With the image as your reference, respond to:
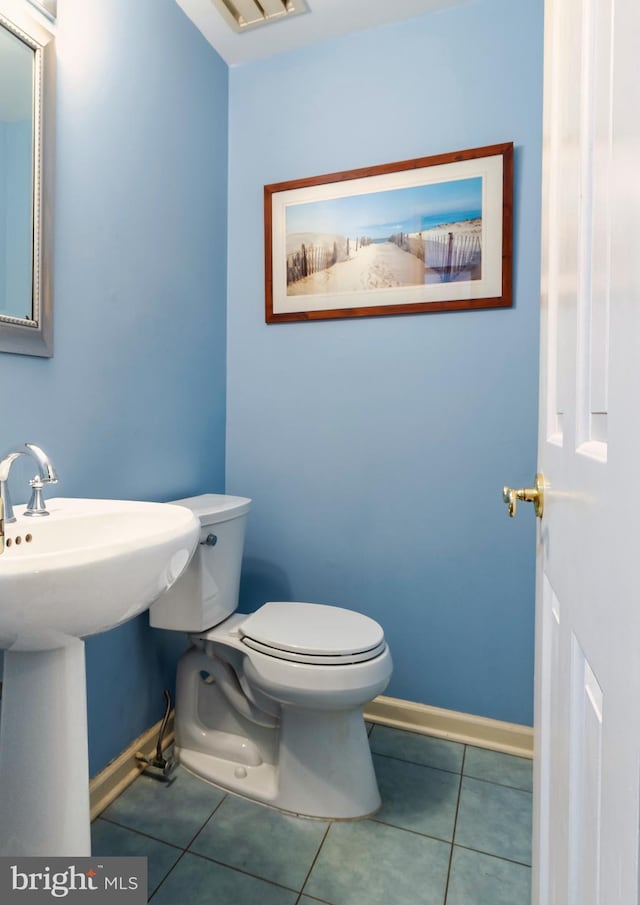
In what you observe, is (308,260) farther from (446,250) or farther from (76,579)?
(76,579)

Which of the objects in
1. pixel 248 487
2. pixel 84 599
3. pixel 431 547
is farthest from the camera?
pixel 248 487

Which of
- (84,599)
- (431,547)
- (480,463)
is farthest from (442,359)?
(84,599)

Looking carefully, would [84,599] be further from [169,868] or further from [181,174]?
[181,174]

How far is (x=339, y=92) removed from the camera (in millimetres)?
1650

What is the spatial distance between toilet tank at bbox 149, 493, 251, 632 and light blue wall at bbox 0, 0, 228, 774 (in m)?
0.13

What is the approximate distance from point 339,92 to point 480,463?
1.34 meters

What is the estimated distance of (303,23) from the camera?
158 cm

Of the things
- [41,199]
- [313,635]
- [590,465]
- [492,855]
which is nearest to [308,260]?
[41,199]

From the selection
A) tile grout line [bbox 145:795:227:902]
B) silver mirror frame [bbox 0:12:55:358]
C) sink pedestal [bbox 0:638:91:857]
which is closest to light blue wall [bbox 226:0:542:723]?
tile grout line [bbox 145:795:227:902]

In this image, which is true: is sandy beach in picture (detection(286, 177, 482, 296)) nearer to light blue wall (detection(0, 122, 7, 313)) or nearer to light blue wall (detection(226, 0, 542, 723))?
light blue wall (detection(226, 0, 542, 723))

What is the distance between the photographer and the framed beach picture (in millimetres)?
1491

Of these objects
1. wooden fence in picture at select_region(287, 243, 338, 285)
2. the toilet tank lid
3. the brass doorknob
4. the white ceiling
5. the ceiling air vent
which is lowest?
the toilet tank lid

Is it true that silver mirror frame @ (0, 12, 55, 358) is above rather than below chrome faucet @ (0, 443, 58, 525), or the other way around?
above

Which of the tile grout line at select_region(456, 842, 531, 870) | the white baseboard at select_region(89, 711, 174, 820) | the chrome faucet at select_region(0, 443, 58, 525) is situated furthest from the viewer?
the white baseboard at select_region(89, 711, 174, 820)
